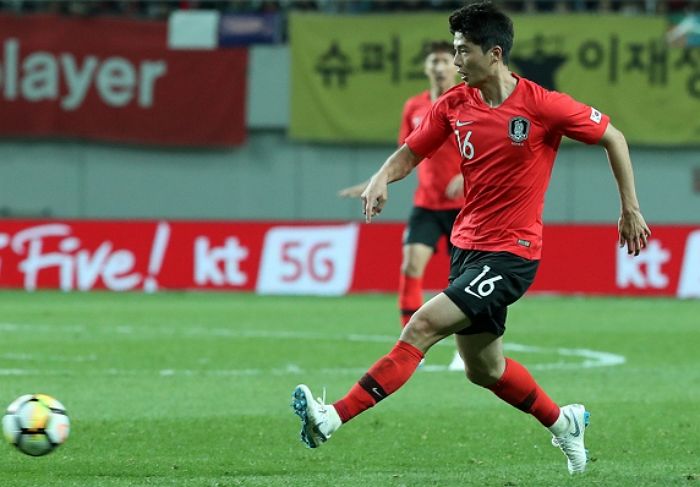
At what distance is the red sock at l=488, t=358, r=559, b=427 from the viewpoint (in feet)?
23.4

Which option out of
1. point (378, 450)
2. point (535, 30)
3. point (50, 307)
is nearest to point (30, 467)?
point (378, 450)

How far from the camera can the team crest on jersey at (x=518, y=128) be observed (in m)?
6.80

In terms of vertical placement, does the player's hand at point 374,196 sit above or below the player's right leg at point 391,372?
above

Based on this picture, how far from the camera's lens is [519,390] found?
23.4 feet

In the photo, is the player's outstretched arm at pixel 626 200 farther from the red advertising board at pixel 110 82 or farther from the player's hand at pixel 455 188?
the red advertising board at pixel 110 82

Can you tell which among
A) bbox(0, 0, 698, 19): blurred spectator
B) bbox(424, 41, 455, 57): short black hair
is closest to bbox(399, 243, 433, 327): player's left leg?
bbox(424, 41, 455, 57): short black hair

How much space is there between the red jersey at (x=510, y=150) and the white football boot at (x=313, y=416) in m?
1.14

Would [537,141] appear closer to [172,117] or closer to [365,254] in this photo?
[365,254]

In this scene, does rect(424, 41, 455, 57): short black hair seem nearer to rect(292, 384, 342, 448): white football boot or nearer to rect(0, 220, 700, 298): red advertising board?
rect(292, 384, 342, 448): white football boot

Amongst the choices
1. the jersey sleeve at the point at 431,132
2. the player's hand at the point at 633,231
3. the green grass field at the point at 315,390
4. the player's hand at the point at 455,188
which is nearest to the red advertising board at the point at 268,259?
the green grass field at the point at 315,390

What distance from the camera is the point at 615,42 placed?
88.7 feet

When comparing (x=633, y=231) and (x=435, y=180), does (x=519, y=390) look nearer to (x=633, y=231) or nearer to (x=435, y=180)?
(x=633, y=231)

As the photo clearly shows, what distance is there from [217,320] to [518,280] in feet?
32.9

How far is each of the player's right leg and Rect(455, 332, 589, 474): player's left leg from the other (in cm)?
29
